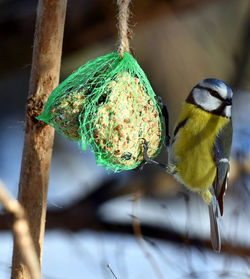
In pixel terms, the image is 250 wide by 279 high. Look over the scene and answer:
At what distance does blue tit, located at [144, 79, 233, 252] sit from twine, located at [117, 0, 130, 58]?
51cm

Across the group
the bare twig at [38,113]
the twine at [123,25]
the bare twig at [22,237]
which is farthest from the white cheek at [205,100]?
the bare twig at [22,237]

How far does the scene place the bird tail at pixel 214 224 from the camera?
2.49 m

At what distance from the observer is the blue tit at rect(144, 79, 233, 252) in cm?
237

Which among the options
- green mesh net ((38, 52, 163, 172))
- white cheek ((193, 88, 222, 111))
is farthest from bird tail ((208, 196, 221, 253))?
green mesh net ((38, 52, 163, 172))

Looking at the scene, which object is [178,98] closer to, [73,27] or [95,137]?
[73,27]

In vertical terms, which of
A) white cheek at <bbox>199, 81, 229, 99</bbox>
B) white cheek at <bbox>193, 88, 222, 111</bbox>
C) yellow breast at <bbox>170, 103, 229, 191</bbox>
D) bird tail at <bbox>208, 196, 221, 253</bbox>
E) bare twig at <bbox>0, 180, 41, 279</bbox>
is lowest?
bird tail at <bbox>208, 196, 221, 253</bbox>

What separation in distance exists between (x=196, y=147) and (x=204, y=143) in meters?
0.05

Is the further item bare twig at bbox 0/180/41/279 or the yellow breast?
the yellow breast

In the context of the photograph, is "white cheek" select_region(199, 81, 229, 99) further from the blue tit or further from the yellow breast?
the yellow breast

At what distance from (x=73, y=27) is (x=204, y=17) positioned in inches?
67.8

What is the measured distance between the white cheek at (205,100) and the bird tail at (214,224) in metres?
0.50

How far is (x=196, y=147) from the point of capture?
2.41 meters

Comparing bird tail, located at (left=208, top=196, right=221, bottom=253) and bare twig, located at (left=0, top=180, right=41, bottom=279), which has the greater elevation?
bare twig, located at (left=0, top=180, right=41, bottom=279)

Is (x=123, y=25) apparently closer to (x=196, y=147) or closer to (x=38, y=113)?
(x=38, y=113)
